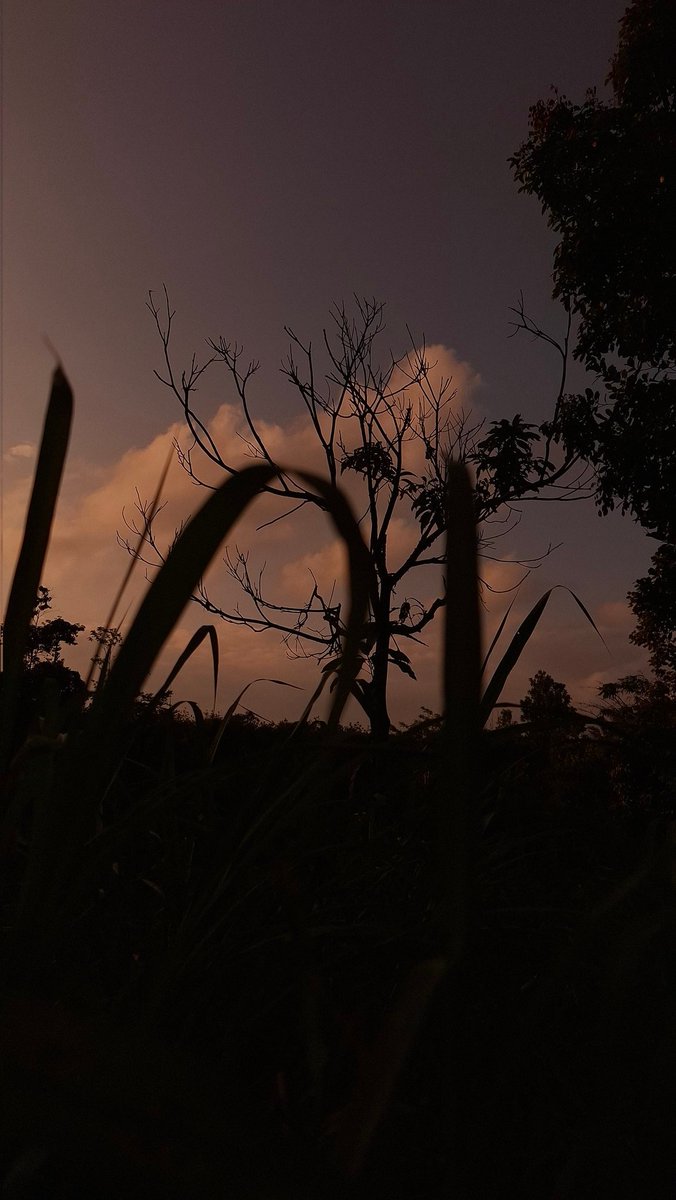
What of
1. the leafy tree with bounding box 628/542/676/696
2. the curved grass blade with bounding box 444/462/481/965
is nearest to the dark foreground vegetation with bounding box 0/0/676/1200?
the curved grass blade with bounding box 444/462/481/965

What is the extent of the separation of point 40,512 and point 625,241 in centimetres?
933

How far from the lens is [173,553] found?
0.49m

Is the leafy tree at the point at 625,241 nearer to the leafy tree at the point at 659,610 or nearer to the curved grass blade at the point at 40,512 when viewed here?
the leafy tree at the point at 659,610

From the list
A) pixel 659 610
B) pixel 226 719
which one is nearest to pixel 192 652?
pixel 226 719

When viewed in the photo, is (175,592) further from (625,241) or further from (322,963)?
(625,241)

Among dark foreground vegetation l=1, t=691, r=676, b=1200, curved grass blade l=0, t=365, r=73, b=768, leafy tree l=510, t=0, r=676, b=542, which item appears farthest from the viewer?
leafy tree l=510, t=0, r=676, b=542

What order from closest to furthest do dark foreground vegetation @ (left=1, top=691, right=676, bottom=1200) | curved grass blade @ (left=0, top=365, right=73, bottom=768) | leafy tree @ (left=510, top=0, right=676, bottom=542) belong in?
dark foreground vegetation @ (left=1, top=691, right=676, bottom=1200), curved grass blade @ (left=0, top=365, right=73, bottom=768), leafy tree @ (left=510, top=0, right=676, bottom=542)

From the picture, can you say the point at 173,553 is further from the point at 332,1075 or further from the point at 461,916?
the point at 332,1075

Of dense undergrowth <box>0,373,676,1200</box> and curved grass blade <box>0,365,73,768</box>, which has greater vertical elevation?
curved grass blade <box>0,365,73,768</box>

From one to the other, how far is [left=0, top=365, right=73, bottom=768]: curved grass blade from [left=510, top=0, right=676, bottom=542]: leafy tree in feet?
26.5

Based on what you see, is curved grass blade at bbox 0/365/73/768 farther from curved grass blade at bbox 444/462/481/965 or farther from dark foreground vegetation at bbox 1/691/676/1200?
curved grass blade at bbox 444/462/481/965

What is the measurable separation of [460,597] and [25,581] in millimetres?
455

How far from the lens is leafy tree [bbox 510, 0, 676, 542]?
8219 millimetres

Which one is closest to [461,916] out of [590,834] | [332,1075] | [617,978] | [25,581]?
[617,978]
